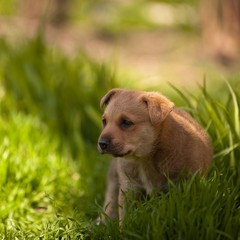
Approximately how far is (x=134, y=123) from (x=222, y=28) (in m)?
7.40

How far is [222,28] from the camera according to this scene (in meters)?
11.1

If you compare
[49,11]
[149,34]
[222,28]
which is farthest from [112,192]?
[149,34]

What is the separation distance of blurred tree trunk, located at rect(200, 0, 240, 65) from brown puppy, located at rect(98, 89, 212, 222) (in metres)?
6.73

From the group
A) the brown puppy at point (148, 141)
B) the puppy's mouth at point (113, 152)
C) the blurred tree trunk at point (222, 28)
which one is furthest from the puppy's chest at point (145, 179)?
the blurred tree trunk at point (222, 28)

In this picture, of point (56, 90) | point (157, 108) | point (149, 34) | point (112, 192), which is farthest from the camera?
point (149, 34)

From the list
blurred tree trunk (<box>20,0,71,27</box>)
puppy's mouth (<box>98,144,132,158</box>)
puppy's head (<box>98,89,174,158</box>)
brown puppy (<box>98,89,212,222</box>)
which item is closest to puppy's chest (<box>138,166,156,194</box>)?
brown puppy (<box>98,89,212,222</box>)

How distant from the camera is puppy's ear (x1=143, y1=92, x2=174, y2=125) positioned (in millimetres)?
4035

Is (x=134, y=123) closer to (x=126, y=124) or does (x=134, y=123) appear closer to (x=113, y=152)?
(x=126, y=124)

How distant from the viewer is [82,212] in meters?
4.91

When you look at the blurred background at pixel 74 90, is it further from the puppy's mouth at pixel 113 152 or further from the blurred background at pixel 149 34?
the puppy's mouth at pixel 113 152

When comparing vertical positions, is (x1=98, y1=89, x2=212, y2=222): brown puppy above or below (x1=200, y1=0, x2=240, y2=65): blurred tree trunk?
above

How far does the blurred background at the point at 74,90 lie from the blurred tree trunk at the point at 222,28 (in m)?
0.02

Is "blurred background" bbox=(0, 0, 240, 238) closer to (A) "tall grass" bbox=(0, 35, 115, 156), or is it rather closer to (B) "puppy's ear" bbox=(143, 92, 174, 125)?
(A) "tall grass" bbox=(0, 35, 115, 156)

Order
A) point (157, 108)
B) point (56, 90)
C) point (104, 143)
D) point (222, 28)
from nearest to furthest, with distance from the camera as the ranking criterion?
point (104, 143) → point (157, 108) → point (56, 90) → point (222, 28)
